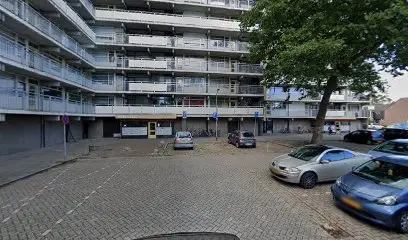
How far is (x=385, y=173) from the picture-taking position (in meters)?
6.27

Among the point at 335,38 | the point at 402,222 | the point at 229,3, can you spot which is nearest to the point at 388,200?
the point at 402,222

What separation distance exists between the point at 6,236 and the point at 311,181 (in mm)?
8588

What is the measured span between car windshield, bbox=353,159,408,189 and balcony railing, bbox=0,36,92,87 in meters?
17.3

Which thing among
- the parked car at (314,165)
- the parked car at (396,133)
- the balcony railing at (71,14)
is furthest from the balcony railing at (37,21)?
the parked car at (396,133)

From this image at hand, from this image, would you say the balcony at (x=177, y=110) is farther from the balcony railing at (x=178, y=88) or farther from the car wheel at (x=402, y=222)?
the car wheel at (x=402, y=222)

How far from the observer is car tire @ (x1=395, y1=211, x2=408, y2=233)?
17.0 ft

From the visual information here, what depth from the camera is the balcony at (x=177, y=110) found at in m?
28.1

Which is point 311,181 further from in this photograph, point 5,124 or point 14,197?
point 5,124

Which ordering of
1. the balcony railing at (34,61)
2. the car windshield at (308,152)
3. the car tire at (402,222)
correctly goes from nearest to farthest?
the car tire at (402,222)
the car windshield at (308,152)
the balcony railing at (34,61)

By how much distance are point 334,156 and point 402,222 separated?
13.8ft

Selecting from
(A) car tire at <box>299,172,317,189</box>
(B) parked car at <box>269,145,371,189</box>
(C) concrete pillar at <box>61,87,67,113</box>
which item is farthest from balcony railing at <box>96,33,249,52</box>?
(A) car tire at <box>299,172,317,189</box>

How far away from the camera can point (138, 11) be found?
2945 centimetres

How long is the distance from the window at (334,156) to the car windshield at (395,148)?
174 inches

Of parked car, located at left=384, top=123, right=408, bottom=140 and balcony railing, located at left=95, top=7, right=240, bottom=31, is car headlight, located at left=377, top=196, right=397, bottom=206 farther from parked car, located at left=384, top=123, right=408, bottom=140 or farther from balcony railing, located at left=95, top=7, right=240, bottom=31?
balcony railing, located at left=95, top=7, right=240, bottom=31
